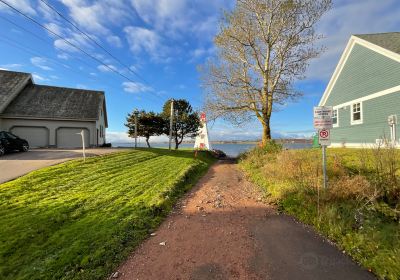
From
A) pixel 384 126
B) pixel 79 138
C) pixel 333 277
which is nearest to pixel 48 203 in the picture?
pixel 333 277

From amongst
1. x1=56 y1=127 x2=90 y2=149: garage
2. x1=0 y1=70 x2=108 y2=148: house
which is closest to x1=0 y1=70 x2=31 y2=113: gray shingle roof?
x1=0 y1=70 x2=108 y2=148: house

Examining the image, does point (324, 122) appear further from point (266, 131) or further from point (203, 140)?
point (203, 140)

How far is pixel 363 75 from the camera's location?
16656 mm

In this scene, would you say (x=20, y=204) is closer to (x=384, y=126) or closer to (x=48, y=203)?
(x=48, y=203)

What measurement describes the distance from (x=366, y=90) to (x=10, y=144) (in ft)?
81.7

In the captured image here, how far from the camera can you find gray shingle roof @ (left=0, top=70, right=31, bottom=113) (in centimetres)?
2250

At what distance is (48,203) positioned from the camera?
6566mm

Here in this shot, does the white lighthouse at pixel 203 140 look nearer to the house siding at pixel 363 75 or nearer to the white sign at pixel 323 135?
the house siding at pixel 363 75

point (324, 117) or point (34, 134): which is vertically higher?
point (34, 134)

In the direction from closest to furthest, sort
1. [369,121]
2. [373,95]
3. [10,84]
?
[373,95] → [369,121] → [10,84]

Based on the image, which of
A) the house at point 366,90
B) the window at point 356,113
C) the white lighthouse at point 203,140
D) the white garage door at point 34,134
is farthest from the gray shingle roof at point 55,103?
the window at point 356,113

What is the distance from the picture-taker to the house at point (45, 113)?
22.5 m

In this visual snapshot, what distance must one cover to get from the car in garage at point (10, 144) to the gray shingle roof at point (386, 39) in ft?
82.6

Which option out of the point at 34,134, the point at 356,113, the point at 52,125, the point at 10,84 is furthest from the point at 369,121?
the point at 10,84
